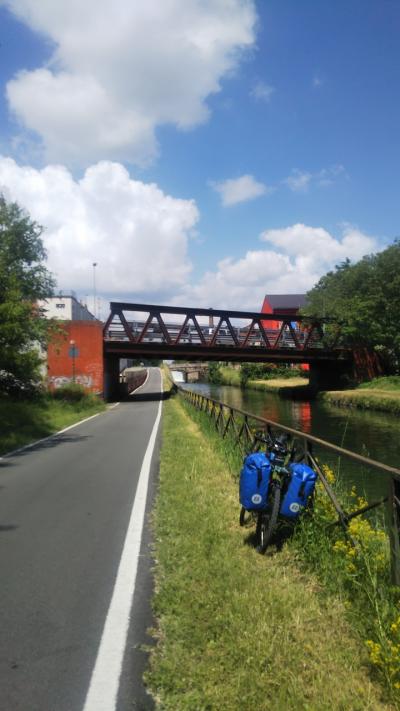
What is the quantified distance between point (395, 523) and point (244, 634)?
1336mm

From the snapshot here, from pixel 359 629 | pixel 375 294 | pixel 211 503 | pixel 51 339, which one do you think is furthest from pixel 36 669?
pixel 375 294

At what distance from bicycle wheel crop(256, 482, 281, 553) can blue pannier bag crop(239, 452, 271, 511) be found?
4.0 inches

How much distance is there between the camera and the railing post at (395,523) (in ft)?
12.1

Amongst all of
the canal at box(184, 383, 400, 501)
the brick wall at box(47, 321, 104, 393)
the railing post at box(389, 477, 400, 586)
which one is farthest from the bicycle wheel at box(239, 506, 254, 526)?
the brick wall at box(47, 321, 104, 393)

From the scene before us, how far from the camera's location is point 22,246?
73.9ft

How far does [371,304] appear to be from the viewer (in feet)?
130

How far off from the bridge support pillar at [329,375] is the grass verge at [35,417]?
995 inches

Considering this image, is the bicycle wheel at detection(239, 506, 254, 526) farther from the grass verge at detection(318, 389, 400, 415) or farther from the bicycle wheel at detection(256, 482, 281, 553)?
the grass verge at detection(318, 389, 400, 415)

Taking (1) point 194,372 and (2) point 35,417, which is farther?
(1) point 194,372

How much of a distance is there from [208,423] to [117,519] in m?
9.40

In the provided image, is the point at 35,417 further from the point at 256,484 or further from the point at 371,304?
the point at 371,304

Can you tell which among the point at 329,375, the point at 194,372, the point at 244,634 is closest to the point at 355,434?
the point at 244,634

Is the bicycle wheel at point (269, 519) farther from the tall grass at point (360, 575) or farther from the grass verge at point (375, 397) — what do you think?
the grass verge at point (375, 397)

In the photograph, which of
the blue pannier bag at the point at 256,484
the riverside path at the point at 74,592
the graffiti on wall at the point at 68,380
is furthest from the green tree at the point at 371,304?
the blue pannier bag at the point at 256,484
